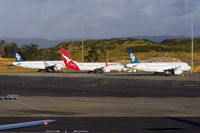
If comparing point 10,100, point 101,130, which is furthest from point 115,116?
point 10,100

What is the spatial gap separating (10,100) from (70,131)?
38.0ft

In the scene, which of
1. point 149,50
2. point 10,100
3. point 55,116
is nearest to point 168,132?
point 55,116

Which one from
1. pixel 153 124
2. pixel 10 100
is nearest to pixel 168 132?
pixel 153 124

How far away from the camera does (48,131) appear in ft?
39.6

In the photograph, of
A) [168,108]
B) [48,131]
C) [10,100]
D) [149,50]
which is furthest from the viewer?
[149,50]

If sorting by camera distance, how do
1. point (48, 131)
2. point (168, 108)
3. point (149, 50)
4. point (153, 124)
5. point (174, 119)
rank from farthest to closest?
point (149, 50)
point (168, 108)
point (174, 119)
point (153, 124)
point (48, 131)

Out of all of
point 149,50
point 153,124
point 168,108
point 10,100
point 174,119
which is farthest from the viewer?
point 149,50

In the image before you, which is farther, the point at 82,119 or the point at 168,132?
the point at 82,119

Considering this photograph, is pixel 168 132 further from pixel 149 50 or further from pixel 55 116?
pixel 149 50

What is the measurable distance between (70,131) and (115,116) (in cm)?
408

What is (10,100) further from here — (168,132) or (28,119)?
(168,132)

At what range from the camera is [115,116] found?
52.3 ft

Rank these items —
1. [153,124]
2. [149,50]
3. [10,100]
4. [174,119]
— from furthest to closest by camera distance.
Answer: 1. [149,50]
2. [10,100]
3. [174,119]
4. [153,124]

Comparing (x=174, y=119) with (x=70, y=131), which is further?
(x=174, y=119)
